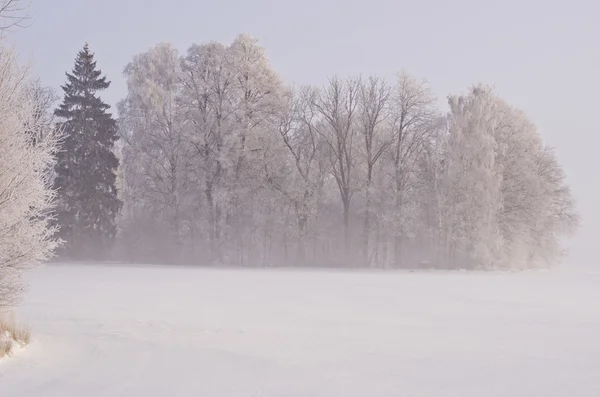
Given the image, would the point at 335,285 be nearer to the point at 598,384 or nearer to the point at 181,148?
the point at 598,384

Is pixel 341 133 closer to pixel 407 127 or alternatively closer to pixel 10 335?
pixel 407 127

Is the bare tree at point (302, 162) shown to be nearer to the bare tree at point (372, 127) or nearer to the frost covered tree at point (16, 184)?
the bare tree at point (372, 127)

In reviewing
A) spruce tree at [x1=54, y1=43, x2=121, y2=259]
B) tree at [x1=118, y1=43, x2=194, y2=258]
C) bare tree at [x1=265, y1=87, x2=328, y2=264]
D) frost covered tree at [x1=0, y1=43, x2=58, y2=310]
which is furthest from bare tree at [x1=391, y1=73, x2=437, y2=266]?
frost covered tree at [x1=0, y1=43, x2=58, y2=310]

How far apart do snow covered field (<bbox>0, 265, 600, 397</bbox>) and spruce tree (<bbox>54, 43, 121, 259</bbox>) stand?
918 inches

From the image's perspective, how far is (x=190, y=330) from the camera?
9.98 meters

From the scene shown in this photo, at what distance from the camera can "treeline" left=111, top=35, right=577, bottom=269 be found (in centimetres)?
3459

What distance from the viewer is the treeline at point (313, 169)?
3459 centimetres

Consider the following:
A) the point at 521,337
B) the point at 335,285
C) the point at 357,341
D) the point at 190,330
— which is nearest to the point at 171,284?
the point at 335,285

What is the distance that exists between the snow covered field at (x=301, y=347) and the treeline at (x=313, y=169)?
2000cm

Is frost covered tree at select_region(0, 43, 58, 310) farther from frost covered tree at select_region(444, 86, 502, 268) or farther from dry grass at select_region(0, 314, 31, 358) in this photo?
frost covered tree at select_region(444, 86, 502, 268)

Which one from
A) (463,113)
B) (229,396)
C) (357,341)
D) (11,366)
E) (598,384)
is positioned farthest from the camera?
(463,113)

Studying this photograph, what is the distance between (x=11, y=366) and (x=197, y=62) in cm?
3336

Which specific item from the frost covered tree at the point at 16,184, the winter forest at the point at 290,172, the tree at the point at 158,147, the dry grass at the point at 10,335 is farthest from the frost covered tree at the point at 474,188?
the dry grass at the point at 10,335

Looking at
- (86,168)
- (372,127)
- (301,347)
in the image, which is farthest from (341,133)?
(301,347)
